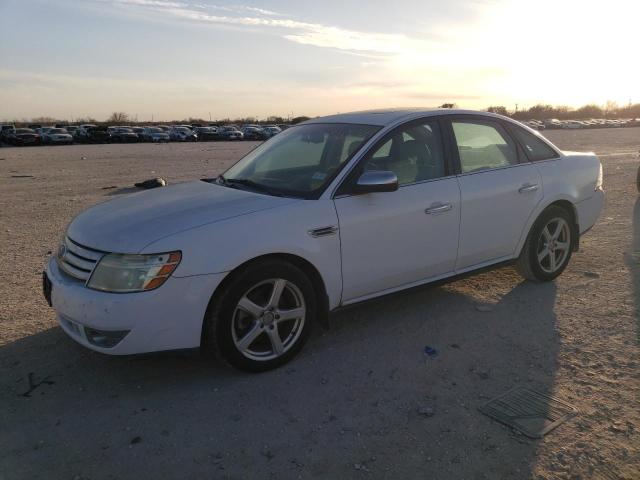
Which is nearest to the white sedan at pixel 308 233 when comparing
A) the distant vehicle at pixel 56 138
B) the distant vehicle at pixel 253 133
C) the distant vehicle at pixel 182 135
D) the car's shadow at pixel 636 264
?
the car's shadow at pixel 636 264

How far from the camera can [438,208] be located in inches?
161

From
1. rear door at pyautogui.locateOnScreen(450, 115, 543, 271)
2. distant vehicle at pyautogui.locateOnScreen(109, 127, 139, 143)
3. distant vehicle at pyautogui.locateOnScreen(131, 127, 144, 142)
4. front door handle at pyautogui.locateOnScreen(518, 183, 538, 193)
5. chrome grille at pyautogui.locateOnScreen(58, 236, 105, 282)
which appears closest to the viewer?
chrome grille at pyautogui.locateOnScreen(58, 236, 105, 282)

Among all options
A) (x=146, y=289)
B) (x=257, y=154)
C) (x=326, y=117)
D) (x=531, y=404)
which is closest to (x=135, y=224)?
(x=146, y=289)

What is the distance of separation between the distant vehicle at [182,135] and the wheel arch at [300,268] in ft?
169

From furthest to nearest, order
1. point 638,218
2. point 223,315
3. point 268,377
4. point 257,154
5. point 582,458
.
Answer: point 638,218 < point 257,154 < point 268,377 < point 223,315 < point 582,458

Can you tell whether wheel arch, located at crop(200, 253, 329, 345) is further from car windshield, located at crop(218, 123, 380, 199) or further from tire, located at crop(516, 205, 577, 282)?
tire, located at crop(516, 205, 577, 282)

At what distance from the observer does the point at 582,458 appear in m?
2.63

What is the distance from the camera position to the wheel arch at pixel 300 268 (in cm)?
323

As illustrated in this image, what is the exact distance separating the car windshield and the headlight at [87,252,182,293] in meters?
1.05

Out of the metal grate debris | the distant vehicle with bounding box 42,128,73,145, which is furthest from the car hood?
the distant vehicle with bounding box 42,128,73,145

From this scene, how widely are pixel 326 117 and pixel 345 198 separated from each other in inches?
53.4

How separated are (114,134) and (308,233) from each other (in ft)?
165

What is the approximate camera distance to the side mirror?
364cm

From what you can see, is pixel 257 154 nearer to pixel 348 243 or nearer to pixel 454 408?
pixel 348 243
